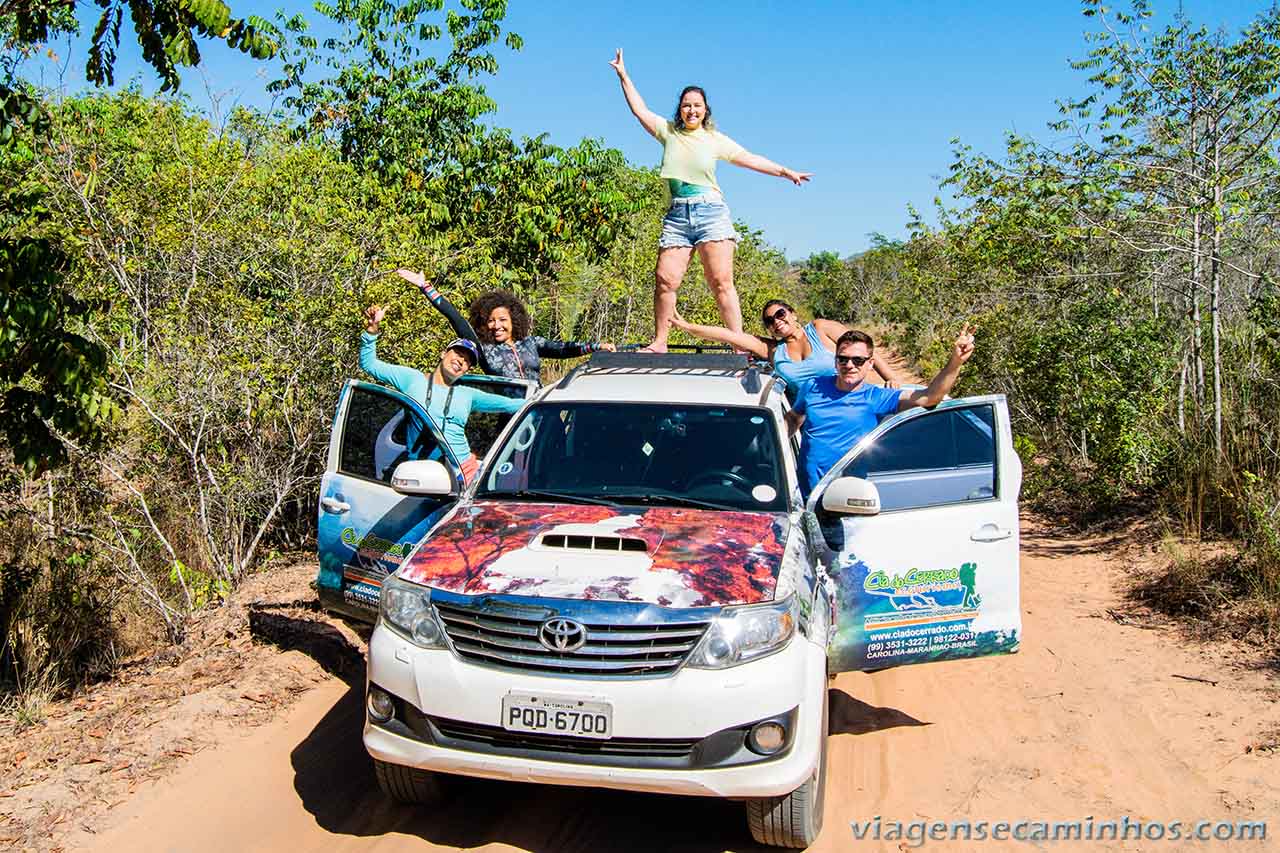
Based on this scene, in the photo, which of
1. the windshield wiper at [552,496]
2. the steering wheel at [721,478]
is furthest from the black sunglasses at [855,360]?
the windshield wiper at [552,496]

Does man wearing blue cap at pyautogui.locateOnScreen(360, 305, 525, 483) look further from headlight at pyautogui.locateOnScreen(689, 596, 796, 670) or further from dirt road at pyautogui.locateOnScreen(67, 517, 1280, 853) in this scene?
headlight at pyautogui.locateOnScreen(689, 596, 796, 670)

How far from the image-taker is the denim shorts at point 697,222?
7660mm

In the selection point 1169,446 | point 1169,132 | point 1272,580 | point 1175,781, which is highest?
point 1169,132

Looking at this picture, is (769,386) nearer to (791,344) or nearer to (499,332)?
(791,344)

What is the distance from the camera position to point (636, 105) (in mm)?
7730

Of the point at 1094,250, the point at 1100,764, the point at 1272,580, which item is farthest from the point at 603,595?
the point at 1094,250

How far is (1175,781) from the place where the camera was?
5.01m

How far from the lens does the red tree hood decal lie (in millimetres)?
3893

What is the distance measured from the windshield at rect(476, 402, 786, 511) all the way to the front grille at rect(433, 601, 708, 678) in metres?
1.06

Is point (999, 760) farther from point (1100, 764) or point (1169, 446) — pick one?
point (1169, 446)

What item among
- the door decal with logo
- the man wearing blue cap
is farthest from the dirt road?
the man wearing blue cap

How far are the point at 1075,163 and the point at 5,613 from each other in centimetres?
943

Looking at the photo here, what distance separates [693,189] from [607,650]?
182 inches

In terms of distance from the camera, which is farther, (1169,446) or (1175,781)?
(1169,446)
